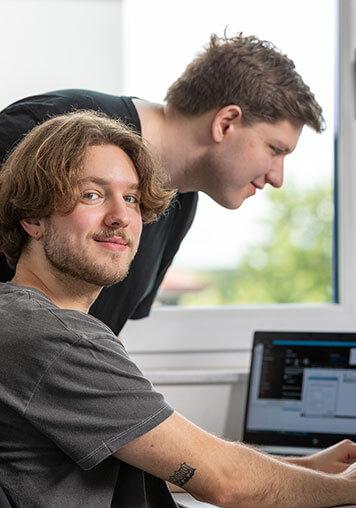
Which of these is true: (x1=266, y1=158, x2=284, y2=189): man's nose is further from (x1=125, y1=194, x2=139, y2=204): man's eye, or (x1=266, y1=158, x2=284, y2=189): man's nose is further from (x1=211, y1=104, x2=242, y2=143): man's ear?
(x1=125, y1=194, x2=139, y2=204): man's eye

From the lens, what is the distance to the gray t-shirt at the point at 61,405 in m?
1.13

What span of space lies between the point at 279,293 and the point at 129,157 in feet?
4.72

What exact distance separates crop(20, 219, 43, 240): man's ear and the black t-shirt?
0.62 feet

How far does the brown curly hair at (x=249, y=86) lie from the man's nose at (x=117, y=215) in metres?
0.54

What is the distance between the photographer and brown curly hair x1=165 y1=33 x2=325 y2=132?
5.76ft

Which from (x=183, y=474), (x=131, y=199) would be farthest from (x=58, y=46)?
(x=183, y=474)

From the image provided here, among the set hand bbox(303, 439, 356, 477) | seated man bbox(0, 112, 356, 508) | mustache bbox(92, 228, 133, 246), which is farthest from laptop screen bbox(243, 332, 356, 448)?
mustache bbox(92, 228, 133, 246)

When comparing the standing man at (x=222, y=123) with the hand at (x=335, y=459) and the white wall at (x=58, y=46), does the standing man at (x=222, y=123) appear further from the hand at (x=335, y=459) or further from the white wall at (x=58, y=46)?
the hand at (x=335, y=459)

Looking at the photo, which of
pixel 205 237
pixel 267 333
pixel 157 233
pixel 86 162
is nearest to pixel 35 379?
pixel 86 162

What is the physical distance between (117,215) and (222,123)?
54cm

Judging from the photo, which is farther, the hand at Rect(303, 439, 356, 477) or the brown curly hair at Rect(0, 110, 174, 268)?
the hand at Rect(303, 439, 356, 477)

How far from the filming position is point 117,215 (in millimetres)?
1320

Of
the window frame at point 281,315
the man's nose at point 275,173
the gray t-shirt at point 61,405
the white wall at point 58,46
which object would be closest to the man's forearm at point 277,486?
the gray t-shirt at point 61,405

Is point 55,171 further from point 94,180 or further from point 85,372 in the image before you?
point 85,372
